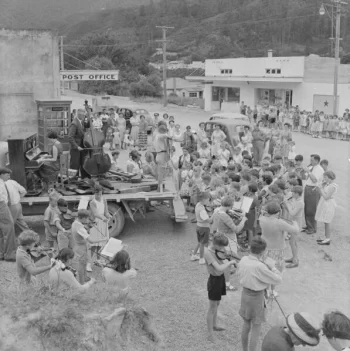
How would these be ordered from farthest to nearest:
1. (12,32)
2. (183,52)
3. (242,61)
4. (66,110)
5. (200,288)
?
(183,52) < (242,61) < (12,32) < (66,110) < (200,288)

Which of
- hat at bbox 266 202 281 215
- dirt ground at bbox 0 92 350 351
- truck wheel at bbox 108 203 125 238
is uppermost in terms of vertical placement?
hat at bbox 266 202 281 215

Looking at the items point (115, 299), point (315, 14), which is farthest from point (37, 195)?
point (315, 14)

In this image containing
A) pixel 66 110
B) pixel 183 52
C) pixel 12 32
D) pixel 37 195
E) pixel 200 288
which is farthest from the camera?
pixel 183 52

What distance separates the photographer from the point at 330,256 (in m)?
9.52

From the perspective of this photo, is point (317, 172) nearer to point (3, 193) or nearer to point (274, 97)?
point (3, 193)

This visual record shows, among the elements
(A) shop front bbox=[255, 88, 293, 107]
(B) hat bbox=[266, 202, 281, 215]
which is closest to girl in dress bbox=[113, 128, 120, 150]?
(B) hat bbox=[266, 202, 281, 215]

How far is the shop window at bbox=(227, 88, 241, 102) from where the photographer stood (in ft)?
142

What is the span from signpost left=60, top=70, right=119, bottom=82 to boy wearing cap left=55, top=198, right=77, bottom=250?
15037 mm

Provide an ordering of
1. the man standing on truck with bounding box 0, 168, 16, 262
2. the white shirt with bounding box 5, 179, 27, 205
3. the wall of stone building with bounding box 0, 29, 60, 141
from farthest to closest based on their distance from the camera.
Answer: the wall of stone building with bounding box 0, 29, 60, 141, the white shirt with bounding box 5, 179, 27, 205, the man standing on truck with bounding box 0, 168, 16, 262

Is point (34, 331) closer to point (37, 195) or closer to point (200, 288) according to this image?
point (200, 288)

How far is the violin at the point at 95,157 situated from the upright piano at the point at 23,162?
1.00 metres

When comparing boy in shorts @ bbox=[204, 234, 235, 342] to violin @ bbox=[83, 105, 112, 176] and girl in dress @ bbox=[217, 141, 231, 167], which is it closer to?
violin @ bbox=[83, 105, 112, 176]

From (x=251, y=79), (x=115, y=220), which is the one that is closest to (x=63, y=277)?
(x=115, y=220)

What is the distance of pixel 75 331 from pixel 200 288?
3.59 meters
